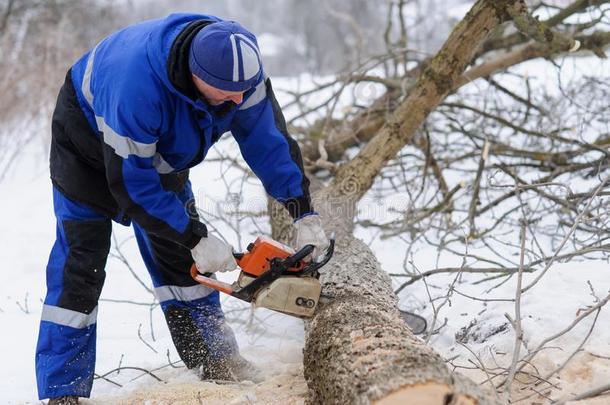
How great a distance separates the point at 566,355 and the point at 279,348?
4.41 feet

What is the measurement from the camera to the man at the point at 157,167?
6.39ft

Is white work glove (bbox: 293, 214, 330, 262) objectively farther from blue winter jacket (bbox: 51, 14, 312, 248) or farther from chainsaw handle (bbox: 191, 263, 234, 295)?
chainsaw handle (bbox: 191, 263, 234, 295)

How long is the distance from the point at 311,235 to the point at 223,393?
0.75 metres

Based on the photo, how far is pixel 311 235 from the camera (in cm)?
241

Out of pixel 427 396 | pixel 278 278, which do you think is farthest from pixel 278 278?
pixel 427 396

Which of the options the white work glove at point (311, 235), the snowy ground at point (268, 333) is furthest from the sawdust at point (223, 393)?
the white work glove at point (311, 235)

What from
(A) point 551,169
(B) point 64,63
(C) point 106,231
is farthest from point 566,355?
(B) point 64,63

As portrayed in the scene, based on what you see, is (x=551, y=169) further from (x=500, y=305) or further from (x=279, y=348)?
(x=279, y=348)

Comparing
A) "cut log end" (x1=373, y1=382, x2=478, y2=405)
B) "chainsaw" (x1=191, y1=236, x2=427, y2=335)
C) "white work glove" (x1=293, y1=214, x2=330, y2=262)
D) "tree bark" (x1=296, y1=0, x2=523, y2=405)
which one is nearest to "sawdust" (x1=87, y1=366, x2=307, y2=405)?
"tree bark" (x1=296, y1=0, x2=523, y2=405)

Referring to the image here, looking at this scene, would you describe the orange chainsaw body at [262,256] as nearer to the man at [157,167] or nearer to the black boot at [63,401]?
the man at [157,167]

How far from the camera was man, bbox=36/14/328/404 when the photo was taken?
195cm

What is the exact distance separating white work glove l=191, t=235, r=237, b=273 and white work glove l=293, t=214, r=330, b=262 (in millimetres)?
338

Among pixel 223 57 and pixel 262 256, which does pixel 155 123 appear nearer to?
pixel 223 57

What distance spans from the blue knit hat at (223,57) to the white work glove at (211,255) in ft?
2.02
